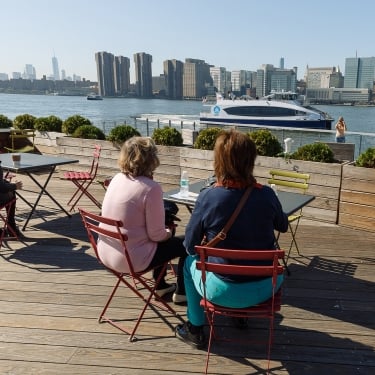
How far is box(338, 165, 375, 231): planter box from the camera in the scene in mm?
4441

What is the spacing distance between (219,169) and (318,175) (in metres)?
3.21

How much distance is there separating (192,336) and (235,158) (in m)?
1.16

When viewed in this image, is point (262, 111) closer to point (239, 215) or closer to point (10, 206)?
point (10, 206)

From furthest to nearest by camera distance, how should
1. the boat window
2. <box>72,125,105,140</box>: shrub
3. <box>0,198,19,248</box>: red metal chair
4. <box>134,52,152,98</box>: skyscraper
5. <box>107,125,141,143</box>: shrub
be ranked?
<box>134,52,152,98</box>: skyscraper < the boat window < <box>72,125,105,140</box>: shrub < <box>107,125,141,143</box>: shrub < <box>0,198,19,248</box>: red metal chair

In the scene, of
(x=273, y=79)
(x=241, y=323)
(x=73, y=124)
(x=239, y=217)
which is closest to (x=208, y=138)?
(x=73, y=124)

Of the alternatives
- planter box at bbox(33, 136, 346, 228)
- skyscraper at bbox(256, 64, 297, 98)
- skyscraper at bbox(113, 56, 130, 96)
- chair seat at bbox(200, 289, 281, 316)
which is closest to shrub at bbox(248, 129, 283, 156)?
planter box at bbox(33, 136, 346, 228)

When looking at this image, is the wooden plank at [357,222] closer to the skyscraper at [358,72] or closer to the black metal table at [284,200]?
the black metal table at [284,200]

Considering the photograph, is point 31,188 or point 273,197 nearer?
point 273,197

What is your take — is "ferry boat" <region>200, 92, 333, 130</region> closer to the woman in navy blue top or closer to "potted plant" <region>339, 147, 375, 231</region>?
"potted plant" <region>339, 147, 375, 231</region>

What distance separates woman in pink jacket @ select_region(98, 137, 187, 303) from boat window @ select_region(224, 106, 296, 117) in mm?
30975

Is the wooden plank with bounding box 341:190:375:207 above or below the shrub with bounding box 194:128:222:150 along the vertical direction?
below

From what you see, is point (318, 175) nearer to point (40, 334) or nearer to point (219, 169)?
point (219, 169)

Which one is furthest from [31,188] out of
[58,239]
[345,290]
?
[345,290]

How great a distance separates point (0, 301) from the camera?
2846mm
